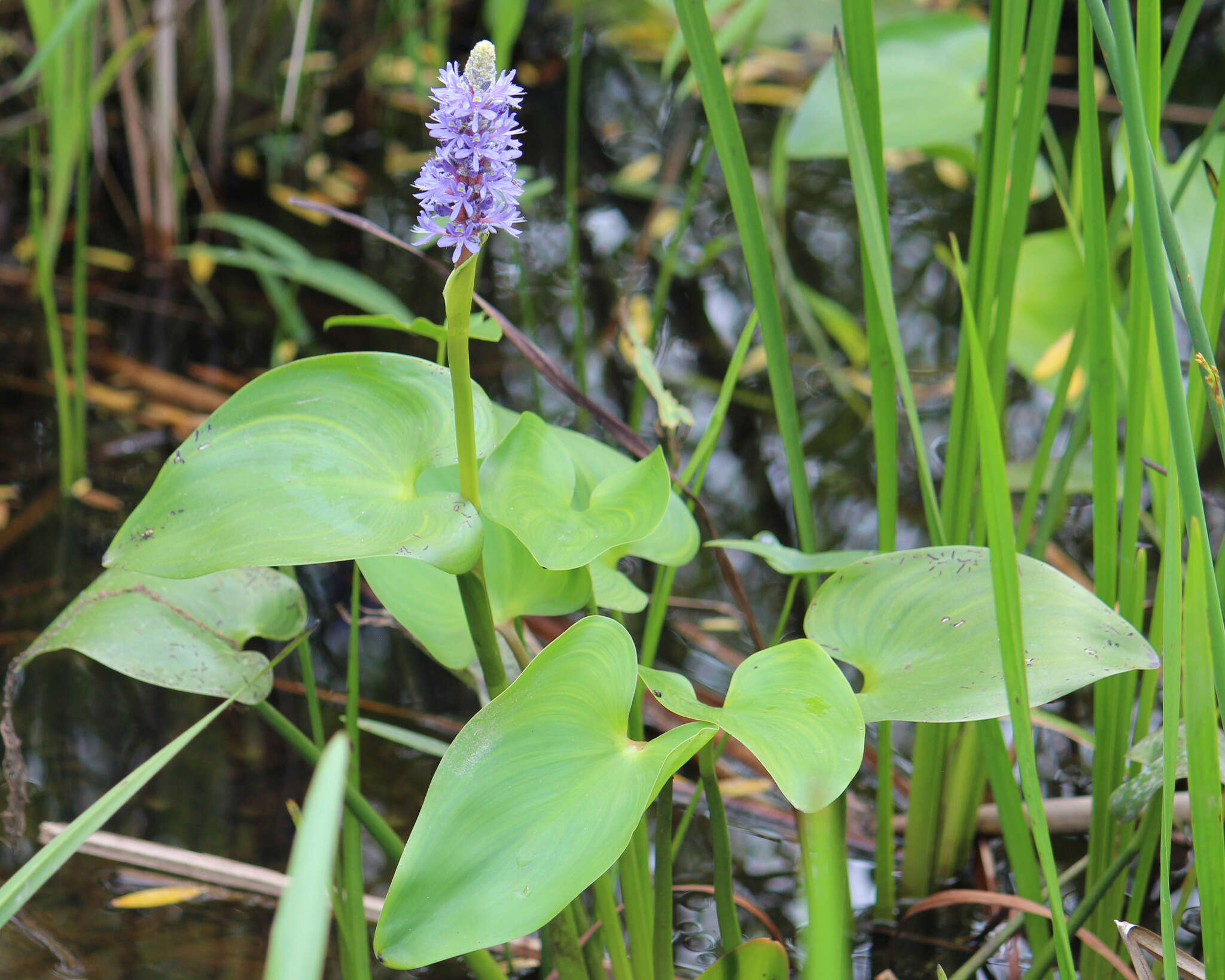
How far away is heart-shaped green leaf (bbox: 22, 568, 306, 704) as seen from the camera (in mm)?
500

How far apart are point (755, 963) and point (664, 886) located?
6cm

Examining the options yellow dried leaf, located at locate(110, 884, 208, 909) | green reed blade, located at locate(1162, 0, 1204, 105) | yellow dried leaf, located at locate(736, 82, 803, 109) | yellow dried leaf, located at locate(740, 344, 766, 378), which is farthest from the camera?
yellow dried leaf, located at locate(736, 82, 803, 109)

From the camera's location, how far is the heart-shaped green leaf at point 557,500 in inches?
16.5

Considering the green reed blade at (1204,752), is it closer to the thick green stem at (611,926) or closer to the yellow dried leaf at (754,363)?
the thick green stem at (611,926)

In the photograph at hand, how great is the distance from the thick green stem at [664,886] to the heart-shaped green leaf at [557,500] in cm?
13

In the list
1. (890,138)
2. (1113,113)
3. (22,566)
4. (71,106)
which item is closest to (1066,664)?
(890,138)

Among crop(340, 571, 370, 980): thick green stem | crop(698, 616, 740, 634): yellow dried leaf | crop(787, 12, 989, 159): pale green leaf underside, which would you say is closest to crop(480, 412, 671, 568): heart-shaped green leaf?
crop(340, 571, 370, 980): thick green stem

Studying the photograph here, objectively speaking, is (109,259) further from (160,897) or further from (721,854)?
(721,854)

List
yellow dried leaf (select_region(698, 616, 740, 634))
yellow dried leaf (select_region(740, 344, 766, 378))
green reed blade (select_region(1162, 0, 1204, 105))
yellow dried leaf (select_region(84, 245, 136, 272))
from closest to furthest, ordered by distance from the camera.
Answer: green reed blade (select_region(1162, 0, 1204, 105)) < yellow dried leaf (select_region(698, 616, 740, 634)) < yellow dried leaf (select_region(740, 344, 766, 378)) < yellow dried leaf (select_region(84, 245, 136, 272))

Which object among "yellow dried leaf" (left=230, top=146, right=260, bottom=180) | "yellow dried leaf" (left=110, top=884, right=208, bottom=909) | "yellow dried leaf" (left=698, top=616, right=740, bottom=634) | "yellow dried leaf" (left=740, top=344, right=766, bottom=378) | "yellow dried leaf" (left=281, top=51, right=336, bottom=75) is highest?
"yellow dried leaf" (left=281, top=51, right=336, bottom=75)

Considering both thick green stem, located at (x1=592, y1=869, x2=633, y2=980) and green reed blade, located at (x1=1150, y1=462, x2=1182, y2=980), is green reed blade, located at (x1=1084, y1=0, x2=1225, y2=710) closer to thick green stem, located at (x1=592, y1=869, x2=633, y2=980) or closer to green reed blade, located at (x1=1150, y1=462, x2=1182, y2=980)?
green reed blade, located at (x1=1150, y1=462, x2=1182, y2=980)

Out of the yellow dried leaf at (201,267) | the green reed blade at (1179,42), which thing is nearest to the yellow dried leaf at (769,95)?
the yellow dried leaf at (201,267)

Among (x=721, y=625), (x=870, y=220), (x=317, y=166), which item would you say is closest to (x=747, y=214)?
(x=870, y=220)

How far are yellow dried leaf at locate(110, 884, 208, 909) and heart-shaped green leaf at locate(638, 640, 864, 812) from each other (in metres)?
0.46
